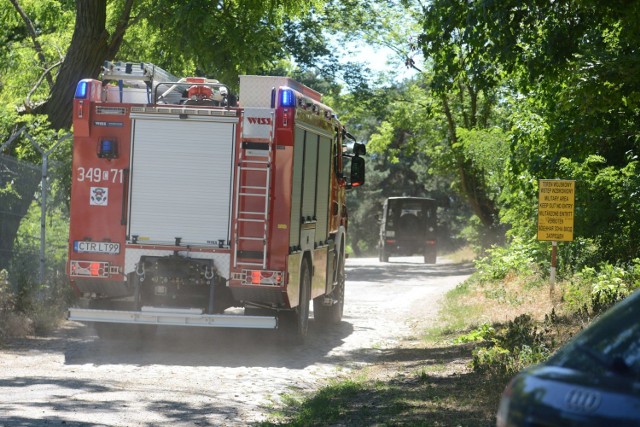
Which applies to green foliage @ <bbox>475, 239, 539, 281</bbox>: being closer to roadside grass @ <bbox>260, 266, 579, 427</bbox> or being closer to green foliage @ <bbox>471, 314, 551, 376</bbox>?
roadside grass @ <bbox>260, 266, 579, 427</bbox>

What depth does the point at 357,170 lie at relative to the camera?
17797 mm

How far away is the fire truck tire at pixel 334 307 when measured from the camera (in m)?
17.8

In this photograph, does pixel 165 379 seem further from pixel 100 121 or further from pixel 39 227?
pixel 39 227

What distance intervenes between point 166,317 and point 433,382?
3.53m

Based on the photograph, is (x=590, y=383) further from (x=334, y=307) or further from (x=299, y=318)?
(x=334, y=307)

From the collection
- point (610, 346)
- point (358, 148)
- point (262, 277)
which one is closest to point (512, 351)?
point (262, 277)

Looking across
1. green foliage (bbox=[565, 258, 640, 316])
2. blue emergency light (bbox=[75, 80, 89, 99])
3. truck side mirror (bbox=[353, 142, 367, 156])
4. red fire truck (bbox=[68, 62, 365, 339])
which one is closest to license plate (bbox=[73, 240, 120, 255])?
red fire truck (bbox=[68, 62, 365, 339])

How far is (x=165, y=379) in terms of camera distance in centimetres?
1121

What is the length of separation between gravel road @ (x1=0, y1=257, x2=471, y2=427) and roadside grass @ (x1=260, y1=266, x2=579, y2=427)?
34cm

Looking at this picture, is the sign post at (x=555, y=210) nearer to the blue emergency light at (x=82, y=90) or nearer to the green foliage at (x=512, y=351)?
the green foliage at (x=512, y=351)

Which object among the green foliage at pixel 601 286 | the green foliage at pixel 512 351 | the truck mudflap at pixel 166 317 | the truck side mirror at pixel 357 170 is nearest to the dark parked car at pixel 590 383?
the green foliage at pixel 512 351

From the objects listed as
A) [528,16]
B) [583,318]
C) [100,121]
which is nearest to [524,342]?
[583,318]

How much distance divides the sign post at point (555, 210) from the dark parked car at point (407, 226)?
103ft

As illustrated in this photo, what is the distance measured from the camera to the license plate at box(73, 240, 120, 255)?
44.2 feet
